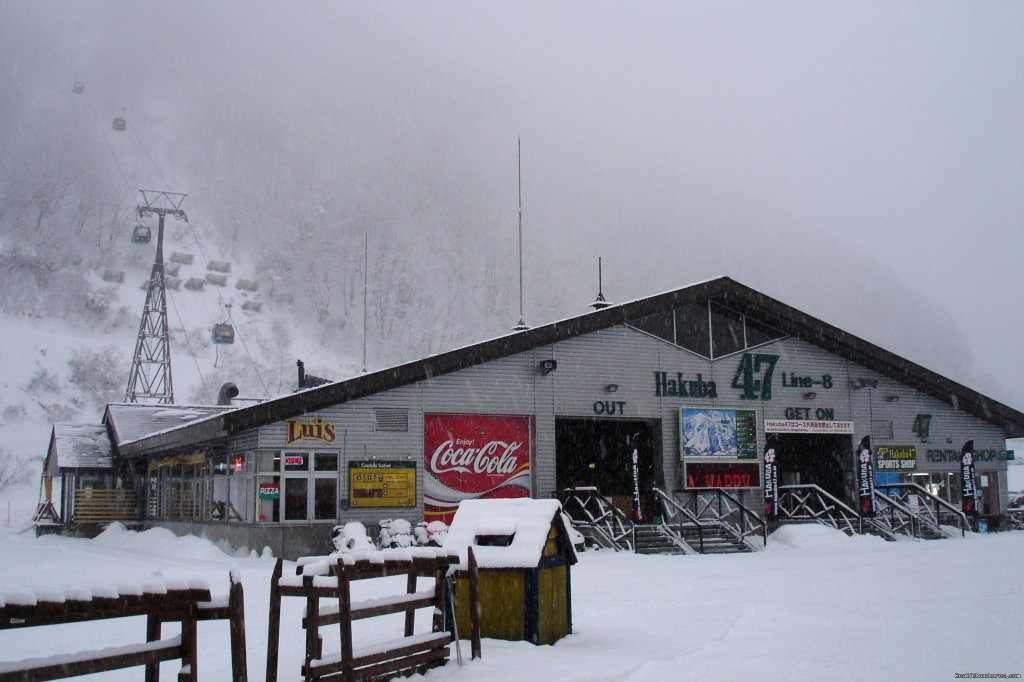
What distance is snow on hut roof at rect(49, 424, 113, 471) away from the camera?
3253cm

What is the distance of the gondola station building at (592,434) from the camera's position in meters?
22.2

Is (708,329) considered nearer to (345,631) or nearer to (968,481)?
(968,481)

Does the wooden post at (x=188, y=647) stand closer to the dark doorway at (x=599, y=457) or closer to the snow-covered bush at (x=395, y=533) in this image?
the snow-covered bush at (x=395, y=533)

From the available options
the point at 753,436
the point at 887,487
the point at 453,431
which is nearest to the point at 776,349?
the point at 753,436

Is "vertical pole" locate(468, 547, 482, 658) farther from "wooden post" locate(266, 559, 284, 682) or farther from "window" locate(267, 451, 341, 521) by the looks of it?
"window" locate(267, 451, 341, 521)

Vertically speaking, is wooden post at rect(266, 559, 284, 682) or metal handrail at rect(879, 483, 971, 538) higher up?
wooden post at rect(266, 559, 284, 682)

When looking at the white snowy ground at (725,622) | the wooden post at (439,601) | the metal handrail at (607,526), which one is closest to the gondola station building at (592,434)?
the metal handrail at (607,526)

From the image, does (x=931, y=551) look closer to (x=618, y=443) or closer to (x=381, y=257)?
(x=618, y=443)

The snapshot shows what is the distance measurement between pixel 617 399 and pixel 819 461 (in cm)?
876

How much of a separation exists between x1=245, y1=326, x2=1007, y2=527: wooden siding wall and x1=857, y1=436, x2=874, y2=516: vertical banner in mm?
2038

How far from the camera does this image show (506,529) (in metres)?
10.1

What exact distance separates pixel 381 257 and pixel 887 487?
157 m

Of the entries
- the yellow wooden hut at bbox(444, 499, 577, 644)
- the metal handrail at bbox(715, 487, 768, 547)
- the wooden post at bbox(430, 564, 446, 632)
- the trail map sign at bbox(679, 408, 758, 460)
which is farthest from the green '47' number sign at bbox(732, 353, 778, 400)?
the wooden post at bbox(430, 564, 446, 632)

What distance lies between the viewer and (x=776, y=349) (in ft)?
93.9
